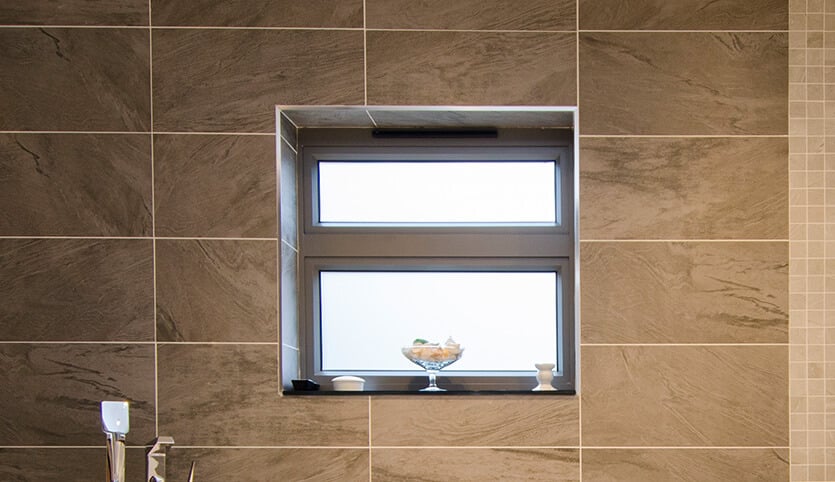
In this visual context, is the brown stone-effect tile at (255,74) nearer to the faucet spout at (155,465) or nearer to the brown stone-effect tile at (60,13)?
the brown stone-effect tile at (60,13)

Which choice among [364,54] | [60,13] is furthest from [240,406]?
[60,13]

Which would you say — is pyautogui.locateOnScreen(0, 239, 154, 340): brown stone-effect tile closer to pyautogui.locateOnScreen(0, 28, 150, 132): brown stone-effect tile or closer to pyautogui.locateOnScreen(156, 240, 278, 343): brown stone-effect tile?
pyautogui.locateOnScreen(156, 240, 278, 343): brown stone-effect tile

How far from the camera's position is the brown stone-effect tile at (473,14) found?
2238mm

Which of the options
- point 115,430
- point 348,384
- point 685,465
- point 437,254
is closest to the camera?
point 115,430

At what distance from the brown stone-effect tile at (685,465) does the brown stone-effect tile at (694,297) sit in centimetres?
28

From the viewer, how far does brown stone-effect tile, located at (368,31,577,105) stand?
→ 88.0 inches

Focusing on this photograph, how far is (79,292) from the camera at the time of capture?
2.21 m

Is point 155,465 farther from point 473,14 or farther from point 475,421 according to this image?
point 473,14

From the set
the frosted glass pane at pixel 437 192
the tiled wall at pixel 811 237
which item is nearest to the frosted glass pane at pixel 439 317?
the frosted glass pane at pixel 437 192

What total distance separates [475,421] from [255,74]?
103 centimetres

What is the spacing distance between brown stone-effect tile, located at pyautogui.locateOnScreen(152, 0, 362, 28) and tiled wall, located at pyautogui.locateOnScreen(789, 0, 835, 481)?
1136mm

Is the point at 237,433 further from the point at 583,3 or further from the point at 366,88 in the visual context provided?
the point at 583,3

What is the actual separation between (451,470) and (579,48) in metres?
1.10

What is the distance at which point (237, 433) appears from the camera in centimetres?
219
